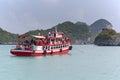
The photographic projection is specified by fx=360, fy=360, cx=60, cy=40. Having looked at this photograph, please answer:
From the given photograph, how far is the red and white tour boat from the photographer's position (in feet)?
Answer: 201

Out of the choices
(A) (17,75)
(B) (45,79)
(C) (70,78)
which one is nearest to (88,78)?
(C) (70,78)

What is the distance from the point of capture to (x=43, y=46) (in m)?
63.7

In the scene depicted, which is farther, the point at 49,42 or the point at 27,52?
the point at 49,42

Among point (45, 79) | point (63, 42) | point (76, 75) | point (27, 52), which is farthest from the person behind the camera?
point (63, 42)

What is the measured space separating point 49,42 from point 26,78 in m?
34.2

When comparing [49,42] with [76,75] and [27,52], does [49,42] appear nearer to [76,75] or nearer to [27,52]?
[27,52]

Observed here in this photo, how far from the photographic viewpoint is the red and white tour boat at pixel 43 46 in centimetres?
6138

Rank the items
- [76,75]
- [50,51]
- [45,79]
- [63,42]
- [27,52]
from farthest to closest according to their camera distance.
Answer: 1. [63,42]
2. [50,51]
3. [27,52]
4. [76,75]
5. [45,79]

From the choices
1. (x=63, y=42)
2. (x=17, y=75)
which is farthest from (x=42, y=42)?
(x=17, y=75)

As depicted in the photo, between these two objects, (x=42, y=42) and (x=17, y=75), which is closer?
(x=17, y=75)

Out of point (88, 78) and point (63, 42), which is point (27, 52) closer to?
point (63, 42)

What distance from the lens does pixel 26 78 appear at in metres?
32.2

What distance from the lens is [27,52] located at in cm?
6097

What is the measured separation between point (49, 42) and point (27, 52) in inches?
261
